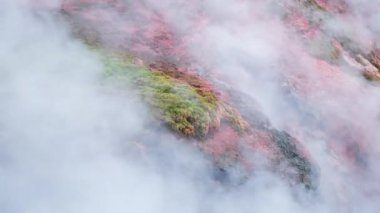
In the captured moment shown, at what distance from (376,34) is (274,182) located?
10819mm

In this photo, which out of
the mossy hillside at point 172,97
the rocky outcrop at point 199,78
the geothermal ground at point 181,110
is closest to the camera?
the geothermal ground at point 181,110

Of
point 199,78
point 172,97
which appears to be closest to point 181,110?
point 172,97

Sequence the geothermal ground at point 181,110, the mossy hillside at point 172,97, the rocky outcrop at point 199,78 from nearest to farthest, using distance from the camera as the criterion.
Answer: the geothermal ground at point 181,110, the mossy hillside at point 172,97, the rocky outcrop at point 199,78

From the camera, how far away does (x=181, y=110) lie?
357 inches

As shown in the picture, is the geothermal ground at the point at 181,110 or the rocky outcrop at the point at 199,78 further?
the rocky outcrop at the point at 199,78

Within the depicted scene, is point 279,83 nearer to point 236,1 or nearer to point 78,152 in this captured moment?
point 236,1

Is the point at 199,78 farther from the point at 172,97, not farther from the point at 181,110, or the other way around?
the point at 181,110

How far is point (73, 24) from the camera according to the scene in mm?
11898

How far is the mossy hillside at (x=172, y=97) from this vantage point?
8930 millimetres

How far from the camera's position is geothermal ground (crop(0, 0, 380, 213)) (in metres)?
7.81

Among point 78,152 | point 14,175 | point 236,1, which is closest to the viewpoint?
point 14,175

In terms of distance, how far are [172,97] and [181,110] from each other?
15.9 inches

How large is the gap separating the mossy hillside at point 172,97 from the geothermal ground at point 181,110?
1.3 inches

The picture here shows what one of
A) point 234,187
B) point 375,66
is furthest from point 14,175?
point 375,66
